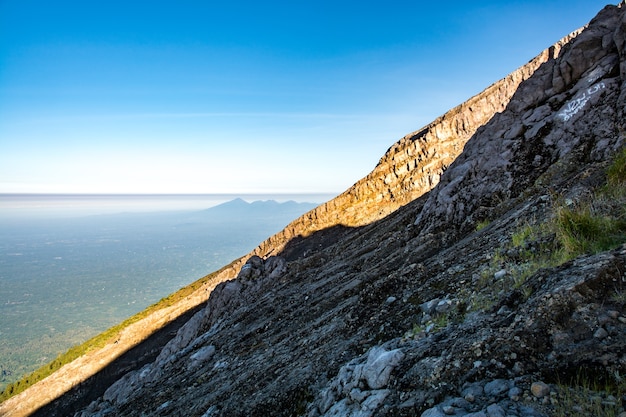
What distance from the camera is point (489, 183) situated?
18250 mm

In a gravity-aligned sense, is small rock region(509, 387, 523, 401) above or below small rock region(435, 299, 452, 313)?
above

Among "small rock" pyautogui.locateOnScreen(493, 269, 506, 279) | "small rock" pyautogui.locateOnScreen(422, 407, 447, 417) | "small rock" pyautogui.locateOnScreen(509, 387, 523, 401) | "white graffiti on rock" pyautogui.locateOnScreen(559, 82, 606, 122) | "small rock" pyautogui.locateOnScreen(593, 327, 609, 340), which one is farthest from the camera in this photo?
"white graffiti on rock" pyautogui.locateOnScreen(559, 82, 606, 122)

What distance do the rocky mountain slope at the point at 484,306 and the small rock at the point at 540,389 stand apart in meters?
0.01

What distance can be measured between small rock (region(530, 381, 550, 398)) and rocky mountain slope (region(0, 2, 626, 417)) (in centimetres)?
1

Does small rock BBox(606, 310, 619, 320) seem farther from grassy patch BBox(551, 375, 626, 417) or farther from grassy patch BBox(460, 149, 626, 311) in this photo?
grassy patch BBox(460, 149, 626, 311)

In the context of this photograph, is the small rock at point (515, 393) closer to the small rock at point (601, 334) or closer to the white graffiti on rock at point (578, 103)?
the small rock at point (601, 334)

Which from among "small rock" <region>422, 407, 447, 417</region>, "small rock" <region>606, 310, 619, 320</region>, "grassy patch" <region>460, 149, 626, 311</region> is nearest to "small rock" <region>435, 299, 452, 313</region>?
"grassy patch" <region>460, 149, 626, 311</region>

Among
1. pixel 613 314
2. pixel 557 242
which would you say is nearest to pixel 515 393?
pixel 613 314

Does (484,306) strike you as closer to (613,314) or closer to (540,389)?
(613,314)

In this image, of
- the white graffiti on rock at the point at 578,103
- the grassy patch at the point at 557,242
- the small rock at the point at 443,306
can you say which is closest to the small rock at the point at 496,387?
the grassy patch at the point at 557,242

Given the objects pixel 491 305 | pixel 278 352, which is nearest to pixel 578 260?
pixel 491 305

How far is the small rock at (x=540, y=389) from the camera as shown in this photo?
3.66m

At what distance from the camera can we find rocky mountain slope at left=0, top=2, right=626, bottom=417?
419 cm

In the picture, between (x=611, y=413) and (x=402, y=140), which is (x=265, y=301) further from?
(x=402, y=140)
